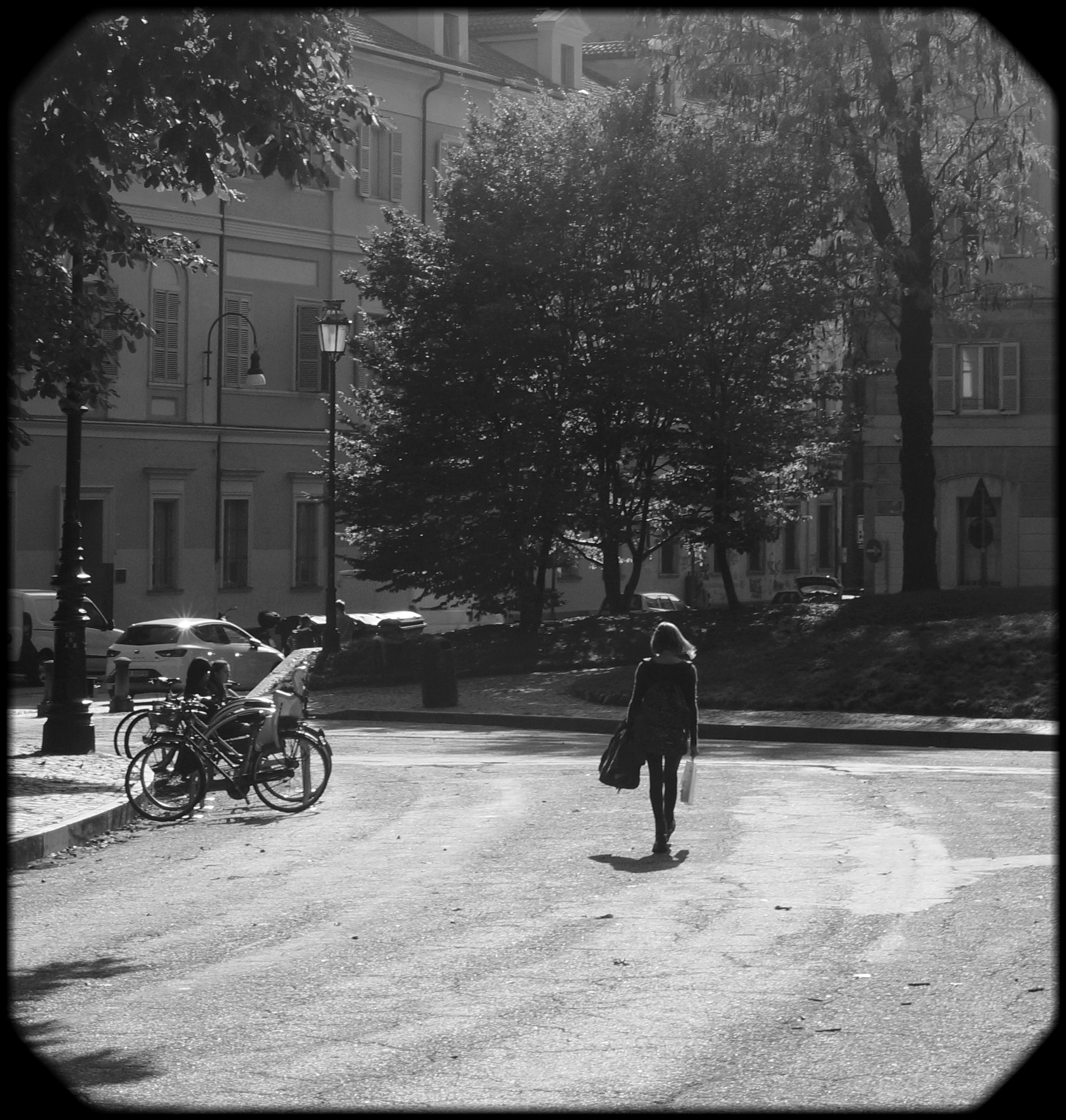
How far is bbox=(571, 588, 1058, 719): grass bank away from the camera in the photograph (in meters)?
25.0

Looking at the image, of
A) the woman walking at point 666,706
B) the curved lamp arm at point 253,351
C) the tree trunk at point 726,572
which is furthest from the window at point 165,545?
the woman walking at point 666,706

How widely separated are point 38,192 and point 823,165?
1967cm

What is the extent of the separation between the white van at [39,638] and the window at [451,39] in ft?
77.0

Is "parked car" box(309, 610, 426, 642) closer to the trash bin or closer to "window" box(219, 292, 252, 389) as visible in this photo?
"window" box(219, 292, 252, 389)

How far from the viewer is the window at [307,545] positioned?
4775 centimetres

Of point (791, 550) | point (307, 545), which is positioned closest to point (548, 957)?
point (307, 545)

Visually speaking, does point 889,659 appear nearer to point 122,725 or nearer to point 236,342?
point 122,725

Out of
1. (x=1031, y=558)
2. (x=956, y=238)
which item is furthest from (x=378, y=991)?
(x=1031, y=558)

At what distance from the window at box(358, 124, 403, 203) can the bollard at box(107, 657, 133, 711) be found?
79.6 ft

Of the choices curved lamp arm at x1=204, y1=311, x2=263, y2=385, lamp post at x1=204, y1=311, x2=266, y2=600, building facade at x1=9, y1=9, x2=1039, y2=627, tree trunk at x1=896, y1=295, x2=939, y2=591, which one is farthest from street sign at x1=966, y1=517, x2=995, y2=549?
lamp post at x1=204, y1=311, x2=266, y2=600

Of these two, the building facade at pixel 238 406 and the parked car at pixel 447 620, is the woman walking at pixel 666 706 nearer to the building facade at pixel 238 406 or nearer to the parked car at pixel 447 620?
the building facade at pixel 238 406

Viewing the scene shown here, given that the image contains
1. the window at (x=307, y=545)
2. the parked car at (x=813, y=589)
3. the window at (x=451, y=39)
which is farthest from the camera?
the parked car at (x=813, y=589)

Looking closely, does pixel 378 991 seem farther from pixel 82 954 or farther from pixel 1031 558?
pixel 1031 558

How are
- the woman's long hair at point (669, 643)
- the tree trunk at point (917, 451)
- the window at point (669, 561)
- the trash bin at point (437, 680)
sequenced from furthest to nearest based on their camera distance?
the window at point (669, 561) < the tree trunk at point (917, 451) < the trash bin at point (437, 680) < the woman's long hair at point (669, 643)
